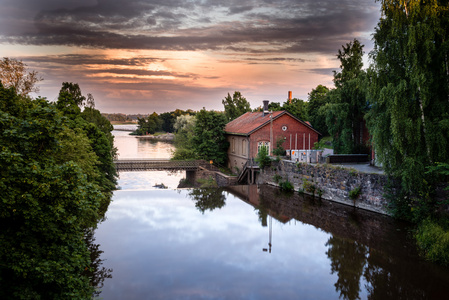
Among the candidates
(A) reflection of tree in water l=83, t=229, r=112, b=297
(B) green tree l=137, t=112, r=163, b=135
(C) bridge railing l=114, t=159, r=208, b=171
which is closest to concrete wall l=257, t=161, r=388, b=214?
(C) bridge railing l=114, t=159, r=208, b=171

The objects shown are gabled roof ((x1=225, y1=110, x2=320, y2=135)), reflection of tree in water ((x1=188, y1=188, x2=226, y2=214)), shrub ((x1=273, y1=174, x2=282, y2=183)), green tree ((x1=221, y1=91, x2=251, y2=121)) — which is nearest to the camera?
reflection of tree in water ((x1=188, y1=188, x2=226, y2=214))

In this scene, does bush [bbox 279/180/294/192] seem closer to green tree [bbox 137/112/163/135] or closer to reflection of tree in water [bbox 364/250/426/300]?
reflection of tree in water [bbox 364/250/426/300]

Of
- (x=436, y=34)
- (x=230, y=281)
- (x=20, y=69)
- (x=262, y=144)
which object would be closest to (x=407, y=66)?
(x=436, y=34)

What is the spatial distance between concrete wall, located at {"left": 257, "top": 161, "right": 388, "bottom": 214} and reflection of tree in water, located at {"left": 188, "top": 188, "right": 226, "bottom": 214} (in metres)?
5.35

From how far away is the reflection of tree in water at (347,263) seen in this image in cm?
1091

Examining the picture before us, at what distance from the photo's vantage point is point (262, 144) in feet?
111

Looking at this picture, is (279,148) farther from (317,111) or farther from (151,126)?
(151,126)

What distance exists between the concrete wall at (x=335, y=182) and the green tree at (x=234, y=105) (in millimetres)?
35181

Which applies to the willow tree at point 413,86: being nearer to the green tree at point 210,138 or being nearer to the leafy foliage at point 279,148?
the leafy foliage at point 279,148

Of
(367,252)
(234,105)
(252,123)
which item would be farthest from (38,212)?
(234,105)

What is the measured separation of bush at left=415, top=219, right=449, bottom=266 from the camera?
41.4 feet

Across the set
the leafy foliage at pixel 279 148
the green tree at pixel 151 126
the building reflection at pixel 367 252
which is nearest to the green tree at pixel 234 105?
the leafy foliage at pixel 279 148

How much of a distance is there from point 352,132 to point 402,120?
44.3ft

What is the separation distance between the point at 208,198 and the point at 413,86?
47.8ft
